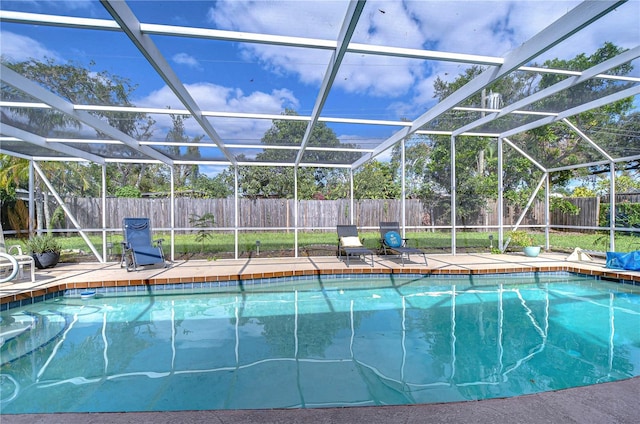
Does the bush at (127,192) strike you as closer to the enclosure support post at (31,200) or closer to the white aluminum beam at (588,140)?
the enclosure support post at (31,200)

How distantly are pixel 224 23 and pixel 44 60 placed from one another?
7.55ft

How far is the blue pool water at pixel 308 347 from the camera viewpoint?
263cm

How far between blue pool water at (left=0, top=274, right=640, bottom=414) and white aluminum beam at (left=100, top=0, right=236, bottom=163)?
10.1 feet

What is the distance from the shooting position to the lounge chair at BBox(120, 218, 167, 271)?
6.61 m

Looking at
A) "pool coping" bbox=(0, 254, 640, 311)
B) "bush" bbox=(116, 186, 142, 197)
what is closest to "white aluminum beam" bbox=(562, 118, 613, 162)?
"pool coping" bbox=(0, 254, 640, 311)

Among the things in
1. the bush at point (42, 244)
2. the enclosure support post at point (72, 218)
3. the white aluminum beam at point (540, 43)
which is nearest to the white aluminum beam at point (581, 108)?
the white aluminum beam at point (540, 43)

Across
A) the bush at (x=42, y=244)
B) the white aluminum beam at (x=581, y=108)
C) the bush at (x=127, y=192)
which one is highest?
the white aluminum beam at (x=581, y=108)

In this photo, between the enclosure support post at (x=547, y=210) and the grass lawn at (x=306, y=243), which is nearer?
the grass lawn at (x=306, y=243)

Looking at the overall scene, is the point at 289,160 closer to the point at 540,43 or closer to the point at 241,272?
the point at 241,272

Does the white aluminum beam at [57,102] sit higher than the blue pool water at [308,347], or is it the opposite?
the white aluminum beam at [57,102]

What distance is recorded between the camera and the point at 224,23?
313 centimetres

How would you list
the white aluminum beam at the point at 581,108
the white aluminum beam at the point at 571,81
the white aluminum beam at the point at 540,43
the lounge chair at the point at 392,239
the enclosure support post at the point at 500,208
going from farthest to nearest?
the enclosure support post at the point at 500,208, the lounge chair at the point at 392,239, the white aluminum beam at the point at 581,108, the white aluminum beam at the point at 571,81, the white aluminum beam at the point at 540,43

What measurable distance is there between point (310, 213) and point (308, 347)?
22.4ft

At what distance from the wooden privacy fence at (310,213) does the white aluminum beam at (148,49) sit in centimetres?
470
